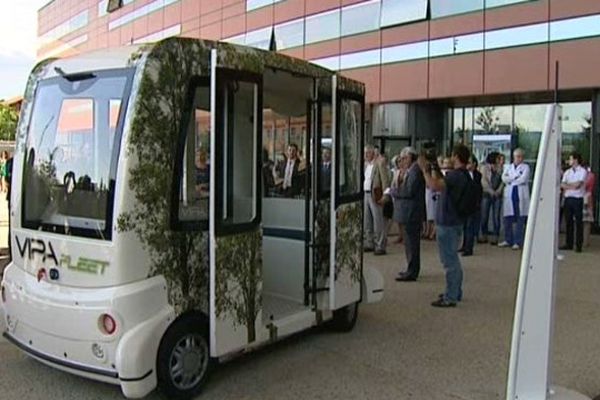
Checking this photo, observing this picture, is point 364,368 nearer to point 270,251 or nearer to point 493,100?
point 270,251

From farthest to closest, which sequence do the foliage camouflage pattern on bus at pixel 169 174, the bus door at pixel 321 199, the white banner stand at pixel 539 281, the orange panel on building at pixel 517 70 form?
the orange panel on building at pixel 517 70
the bus door at pixel 321 199
the foliage camouflage pattern on bus at pixel 169 174
the white banner stand at pixel 539 281

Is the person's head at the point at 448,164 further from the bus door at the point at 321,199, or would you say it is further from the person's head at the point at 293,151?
the bus door at the point at 321,199

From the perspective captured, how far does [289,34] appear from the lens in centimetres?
2462

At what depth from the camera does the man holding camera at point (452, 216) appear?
690cm

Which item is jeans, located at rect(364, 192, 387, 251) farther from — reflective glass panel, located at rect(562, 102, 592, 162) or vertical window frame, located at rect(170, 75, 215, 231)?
reflective glass panel, located at rect(562, 102, 592, 162)

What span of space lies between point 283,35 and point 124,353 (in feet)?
72.5

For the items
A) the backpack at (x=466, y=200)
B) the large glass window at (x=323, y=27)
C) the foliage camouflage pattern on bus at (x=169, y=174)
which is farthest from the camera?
the large glass window at (x=323, y=27)

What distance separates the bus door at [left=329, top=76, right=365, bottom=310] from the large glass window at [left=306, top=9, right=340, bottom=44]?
16.9m

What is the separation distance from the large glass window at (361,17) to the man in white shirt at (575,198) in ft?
35.4

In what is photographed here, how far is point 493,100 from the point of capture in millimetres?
18312

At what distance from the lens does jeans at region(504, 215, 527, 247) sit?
1163 centimetres

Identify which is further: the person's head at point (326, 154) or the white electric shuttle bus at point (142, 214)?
the person's head at point (326, 154)

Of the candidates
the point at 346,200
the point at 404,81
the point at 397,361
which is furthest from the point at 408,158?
the point at 404,81

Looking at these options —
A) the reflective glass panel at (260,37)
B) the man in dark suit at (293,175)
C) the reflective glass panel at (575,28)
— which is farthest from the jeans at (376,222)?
the reflective glass panel at (260,37)
